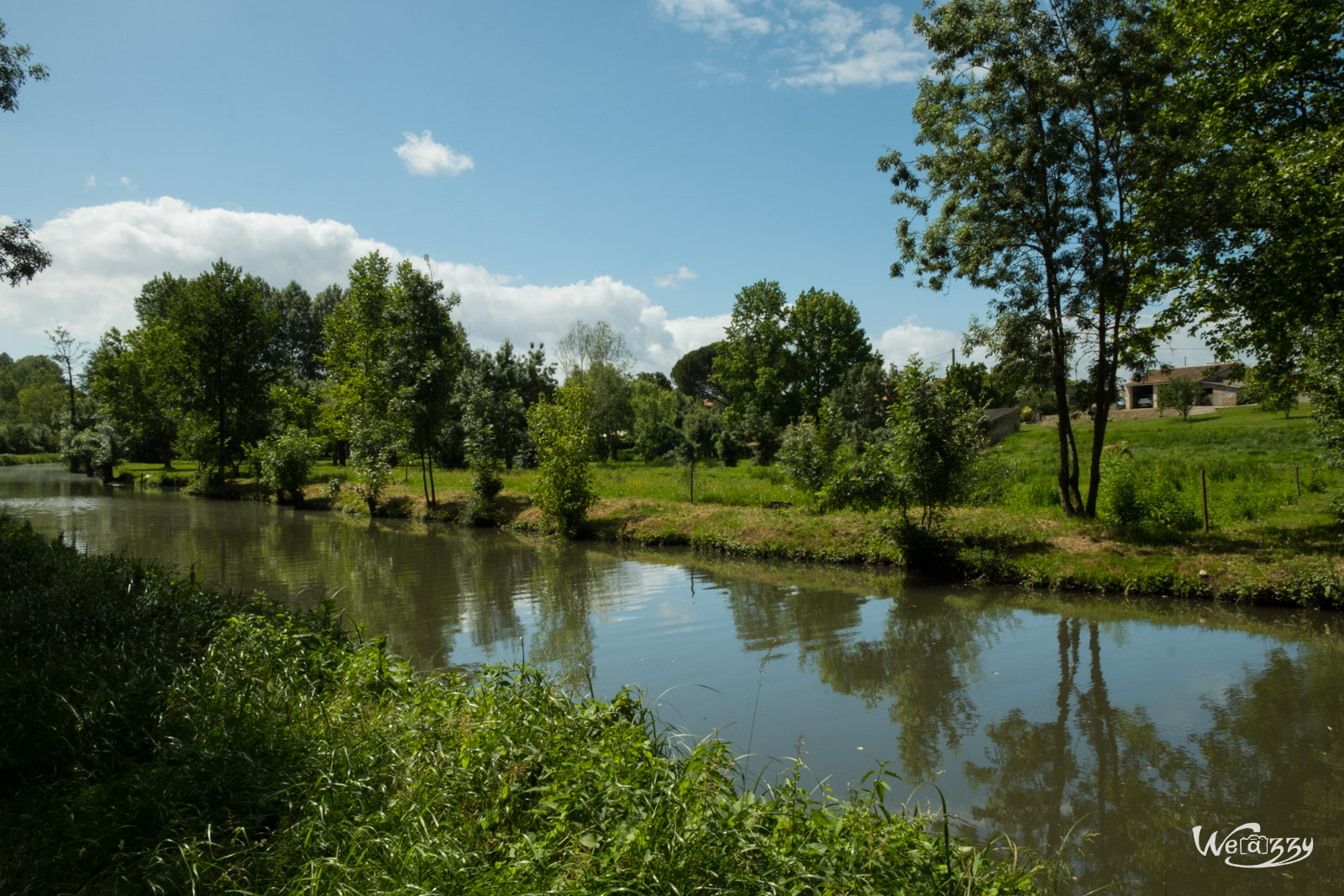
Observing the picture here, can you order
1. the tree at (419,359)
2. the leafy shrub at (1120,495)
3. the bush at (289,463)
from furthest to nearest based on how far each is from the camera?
1. the bush at (289,463)
2. the tree at (419,359)
3. the leafy shrub at (1120,495)

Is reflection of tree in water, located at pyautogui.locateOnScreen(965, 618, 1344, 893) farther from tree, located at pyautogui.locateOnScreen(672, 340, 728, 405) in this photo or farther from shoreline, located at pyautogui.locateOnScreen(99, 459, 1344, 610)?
tree, located at pyautogui.locateOnScreen(672, 340, 728, 405)

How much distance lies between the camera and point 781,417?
49.1 m

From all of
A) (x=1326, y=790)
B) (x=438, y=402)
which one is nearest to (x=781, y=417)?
(x=438, y=402)

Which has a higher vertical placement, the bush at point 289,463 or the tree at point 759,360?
the tree at point 759,360

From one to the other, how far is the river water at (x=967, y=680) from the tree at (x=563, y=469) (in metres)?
3.80

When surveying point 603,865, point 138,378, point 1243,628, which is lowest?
point 1243,628

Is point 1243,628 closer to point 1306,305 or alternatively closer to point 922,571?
point 922,571

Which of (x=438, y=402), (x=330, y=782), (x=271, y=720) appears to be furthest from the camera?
(x=438, y=402)

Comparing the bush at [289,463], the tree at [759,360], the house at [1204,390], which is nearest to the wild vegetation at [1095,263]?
the bush at [289,463]

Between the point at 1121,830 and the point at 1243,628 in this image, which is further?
the point at 1243,628

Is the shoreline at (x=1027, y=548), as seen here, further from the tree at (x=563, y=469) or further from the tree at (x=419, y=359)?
the tree at (x=419, y=359)

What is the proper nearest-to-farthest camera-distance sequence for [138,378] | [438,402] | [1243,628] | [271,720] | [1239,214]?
[271,720] → [1243,628] → [1239,214] → [438,402] → [138,378]

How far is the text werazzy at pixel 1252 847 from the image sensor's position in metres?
5.00

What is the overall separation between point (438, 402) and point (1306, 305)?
24.3 meters
